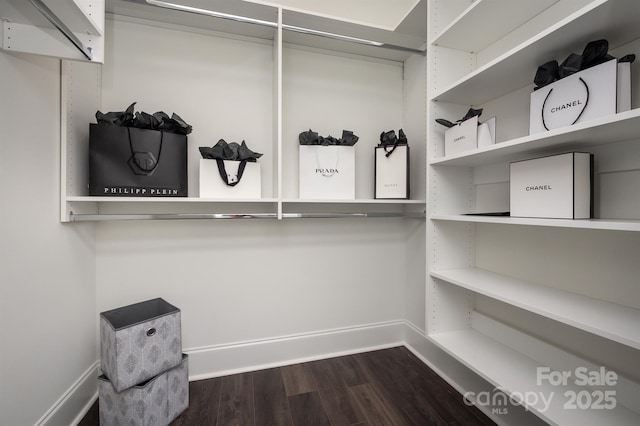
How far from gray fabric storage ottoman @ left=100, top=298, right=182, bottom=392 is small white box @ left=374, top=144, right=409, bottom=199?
4.38 ft

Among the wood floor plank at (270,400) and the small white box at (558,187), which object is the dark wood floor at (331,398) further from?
the small white box at (558,187)

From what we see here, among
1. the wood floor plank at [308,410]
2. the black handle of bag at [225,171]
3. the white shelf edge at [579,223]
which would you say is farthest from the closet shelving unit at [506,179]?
the black handle of bag at [225,171]

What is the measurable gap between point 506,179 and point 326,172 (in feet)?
3.02

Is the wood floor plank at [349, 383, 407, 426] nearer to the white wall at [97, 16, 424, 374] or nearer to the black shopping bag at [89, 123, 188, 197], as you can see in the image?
the white wall at [97, 16, 424, 374]

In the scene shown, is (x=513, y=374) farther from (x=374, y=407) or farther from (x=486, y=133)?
(x=486, y=133)

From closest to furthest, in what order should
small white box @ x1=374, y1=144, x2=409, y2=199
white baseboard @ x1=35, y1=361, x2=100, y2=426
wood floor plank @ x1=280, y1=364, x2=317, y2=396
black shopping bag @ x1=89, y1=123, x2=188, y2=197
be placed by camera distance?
white baseboard @ x1=35, y1=361, x2=100, y2=426, black shopping bag @ x1=89, y1=123, x2=188, y2=197, wood floor plank @ x1=280, y1=364, x2=317, y2=396, small white box @ x1=374, y1=144, x2=409, y2=199

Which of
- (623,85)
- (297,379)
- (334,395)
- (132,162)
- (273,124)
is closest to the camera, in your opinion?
A: (623,85)

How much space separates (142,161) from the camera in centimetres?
127

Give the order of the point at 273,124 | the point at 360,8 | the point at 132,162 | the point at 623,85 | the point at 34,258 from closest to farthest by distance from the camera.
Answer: the point at 623,85
the point at 34,258
the point at 132,162
the point at 273,124
the point at 360,8

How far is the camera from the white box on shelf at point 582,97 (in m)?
0.79

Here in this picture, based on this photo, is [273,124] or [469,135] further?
[273,124]

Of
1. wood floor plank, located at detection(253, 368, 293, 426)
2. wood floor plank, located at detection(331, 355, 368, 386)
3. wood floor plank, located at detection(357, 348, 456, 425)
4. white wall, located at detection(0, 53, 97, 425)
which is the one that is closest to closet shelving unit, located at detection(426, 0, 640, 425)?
wood floor plank, located at detection(357, 348, 456, 425)

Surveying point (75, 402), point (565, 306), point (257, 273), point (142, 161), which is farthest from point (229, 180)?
point (565, 306)

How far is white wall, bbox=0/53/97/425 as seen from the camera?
934mm
